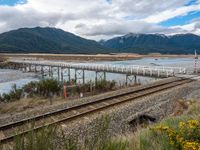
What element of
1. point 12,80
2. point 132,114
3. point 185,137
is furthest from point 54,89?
point 12,80

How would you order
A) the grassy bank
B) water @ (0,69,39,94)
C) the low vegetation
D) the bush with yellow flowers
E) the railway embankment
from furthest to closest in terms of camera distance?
1. water @ (0,69,39,94)
2. the low vegetation
3. the railway embankment
4. the bush with yellow flowers
5. the grassy bank

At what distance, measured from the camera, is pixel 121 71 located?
120 ft

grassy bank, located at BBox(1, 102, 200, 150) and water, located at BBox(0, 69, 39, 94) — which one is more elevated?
grassy bank, located at BBox(1, 102, 200, 150)

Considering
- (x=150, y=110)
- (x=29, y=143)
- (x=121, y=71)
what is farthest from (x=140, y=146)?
(x=121, y=71)

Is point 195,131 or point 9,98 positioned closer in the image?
point 195,131

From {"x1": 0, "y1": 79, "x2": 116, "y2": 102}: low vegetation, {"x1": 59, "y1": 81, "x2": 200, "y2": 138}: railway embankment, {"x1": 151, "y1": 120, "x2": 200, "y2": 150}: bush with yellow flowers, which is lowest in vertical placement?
{"x1": 0, "y1": 79, "x2": 116, "y2": 102}: low vegetation

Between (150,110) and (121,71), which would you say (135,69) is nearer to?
(121,71)

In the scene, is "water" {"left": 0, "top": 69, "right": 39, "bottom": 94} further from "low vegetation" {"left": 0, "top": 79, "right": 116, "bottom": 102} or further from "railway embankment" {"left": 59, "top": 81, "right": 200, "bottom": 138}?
"railway embankment" {"left": 59, "top": 81, "right": 200, "bottom": 138}

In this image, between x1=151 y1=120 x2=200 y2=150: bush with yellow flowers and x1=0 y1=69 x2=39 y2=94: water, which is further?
x1=0 y1=69 x2=39 y2=94: water

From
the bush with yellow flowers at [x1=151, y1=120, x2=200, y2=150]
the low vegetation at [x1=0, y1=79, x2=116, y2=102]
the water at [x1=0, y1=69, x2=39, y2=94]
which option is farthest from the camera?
the water at [x1=0, y1=69, x2=39, y2=94]

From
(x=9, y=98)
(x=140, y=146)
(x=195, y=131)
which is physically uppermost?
(x=195, y=131)

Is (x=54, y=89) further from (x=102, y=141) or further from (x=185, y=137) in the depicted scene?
(x=102, y=141)

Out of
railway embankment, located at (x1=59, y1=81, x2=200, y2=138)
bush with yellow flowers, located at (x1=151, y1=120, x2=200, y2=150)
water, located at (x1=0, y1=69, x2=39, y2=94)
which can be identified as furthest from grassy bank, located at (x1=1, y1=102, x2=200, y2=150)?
water, located at (x1=0, y1=69, x2=39, y2=94)

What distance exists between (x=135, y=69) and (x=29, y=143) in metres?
31.3
